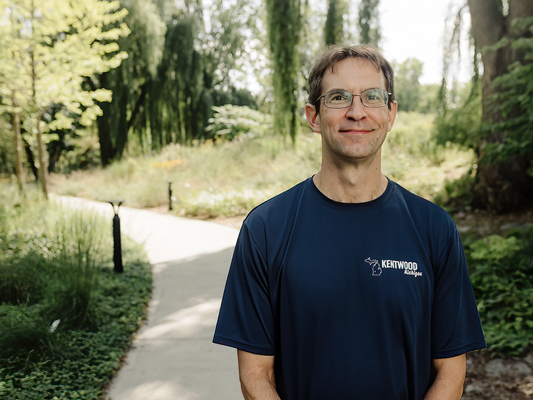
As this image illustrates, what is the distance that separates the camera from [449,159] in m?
14.7

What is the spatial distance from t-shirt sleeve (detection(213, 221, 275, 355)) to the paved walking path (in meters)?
2.32

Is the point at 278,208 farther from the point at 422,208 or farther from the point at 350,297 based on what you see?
the point at 422,208

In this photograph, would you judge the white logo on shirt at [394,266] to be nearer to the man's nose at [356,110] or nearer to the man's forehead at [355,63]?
the man's nose at [356,110]

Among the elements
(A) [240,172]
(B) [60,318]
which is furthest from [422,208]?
(A) [240,172]

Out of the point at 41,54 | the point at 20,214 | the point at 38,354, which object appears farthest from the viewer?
the point at 41,54

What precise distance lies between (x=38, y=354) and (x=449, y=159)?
13344 millimetres

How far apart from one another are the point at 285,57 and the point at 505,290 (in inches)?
282

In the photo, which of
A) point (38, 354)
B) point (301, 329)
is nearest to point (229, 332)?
point (301, 329)

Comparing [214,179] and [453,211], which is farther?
[214,179]

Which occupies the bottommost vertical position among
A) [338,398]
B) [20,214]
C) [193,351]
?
[193,351]

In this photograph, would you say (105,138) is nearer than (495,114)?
No

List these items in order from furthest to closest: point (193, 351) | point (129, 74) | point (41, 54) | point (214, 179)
Result: 1. point (129, 74)
2. point (214, 179)
3. point (41, 54)
4. point (193, 351)

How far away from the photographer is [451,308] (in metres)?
1.64

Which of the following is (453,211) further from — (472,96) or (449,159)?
(449,159)
